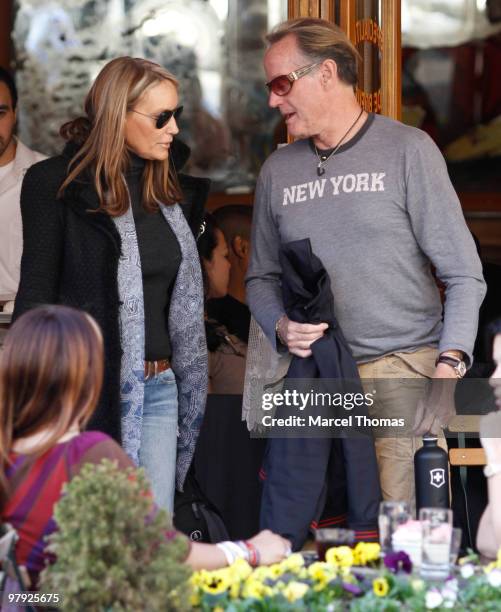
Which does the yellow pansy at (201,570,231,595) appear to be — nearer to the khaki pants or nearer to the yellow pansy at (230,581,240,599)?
the yellow pansy at (230,581,240,599)

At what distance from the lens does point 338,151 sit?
11.4 feet

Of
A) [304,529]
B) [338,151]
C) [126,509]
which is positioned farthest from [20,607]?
[338,151]

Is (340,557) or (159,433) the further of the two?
(159,433)

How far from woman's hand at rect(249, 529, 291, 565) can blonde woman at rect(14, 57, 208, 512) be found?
905mm

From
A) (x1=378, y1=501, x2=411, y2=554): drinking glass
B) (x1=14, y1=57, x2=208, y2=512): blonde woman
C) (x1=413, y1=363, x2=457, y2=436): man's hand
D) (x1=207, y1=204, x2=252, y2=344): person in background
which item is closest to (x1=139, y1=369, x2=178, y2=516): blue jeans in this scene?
(x1=14, y1=57, x2=208, y2=512): blonde woman

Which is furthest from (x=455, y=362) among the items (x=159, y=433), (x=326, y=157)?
(x=159, y=433)

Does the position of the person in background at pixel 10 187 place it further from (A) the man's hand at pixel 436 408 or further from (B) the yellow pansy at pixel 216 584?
(B) the yellow pansy at pixel 216 584

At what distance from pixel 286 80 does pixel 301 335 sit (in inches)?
27.6

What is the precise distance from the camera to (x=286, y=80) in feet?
11.3

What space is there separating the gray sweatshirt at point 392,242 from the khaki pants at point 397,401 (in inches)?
1.2

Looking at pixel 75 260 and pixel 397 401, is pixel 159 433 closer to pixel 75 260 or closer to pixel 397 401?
pixel 75 260

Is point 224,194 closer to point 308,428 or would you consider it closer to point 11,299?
point 11,299

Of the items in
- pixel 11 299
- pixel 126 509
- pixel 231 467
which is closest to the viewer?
pixel 126 509

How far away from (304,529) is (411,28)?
19.8ft
